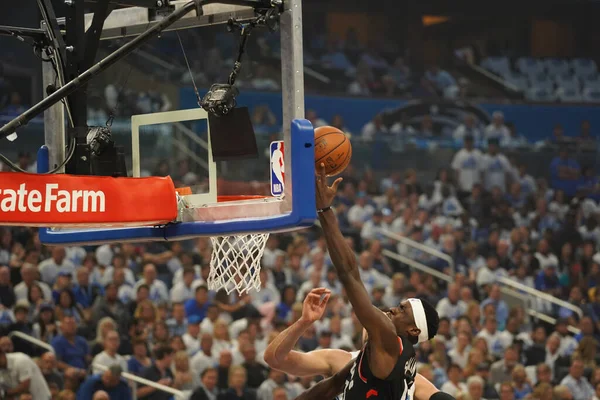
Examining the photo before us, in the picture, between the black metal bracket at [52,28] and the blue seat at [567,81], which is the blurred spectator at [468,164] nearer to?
the blue seat at [567,81]

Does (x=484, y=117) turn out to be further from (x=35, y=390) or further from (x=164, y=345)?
(x=35, y=390)

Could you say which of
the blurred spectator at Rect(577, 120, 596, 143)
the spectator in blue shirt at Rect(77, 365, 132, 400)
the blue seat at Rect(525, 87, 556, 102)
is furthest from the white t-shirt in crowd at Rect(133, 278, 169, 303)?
the blue seat at Rect(525, 87, 556, 102)

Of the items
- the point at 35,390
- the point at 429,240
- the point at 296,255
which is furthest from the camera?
the point at 429,240

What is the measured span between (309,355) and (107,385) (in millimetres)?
3873

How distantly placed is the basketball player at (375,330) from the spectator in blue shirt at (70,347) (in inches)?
186

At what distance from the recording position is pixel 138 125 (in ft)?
18.5

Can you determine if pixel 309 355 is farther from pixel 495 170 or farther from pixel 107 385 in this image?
pixel 495 170

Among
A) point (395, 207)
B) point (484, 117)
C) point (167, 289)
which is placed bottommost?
point (167, 289)

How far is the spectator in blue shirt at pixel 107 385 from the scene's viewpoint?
29.0ft

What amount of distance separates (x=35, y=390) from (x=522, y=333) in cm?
601

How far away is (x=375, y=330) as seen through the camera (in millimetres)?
4793

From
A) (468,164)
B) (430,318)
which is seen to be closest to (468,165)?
(468,164)

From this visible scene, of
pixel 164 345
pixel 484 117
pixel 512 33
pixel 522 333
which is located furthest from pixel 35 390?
pixel 512 33

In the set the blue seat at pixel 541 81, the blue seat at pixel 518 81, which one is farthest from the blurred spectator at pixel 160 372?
the blue seat at pixel 541 81
